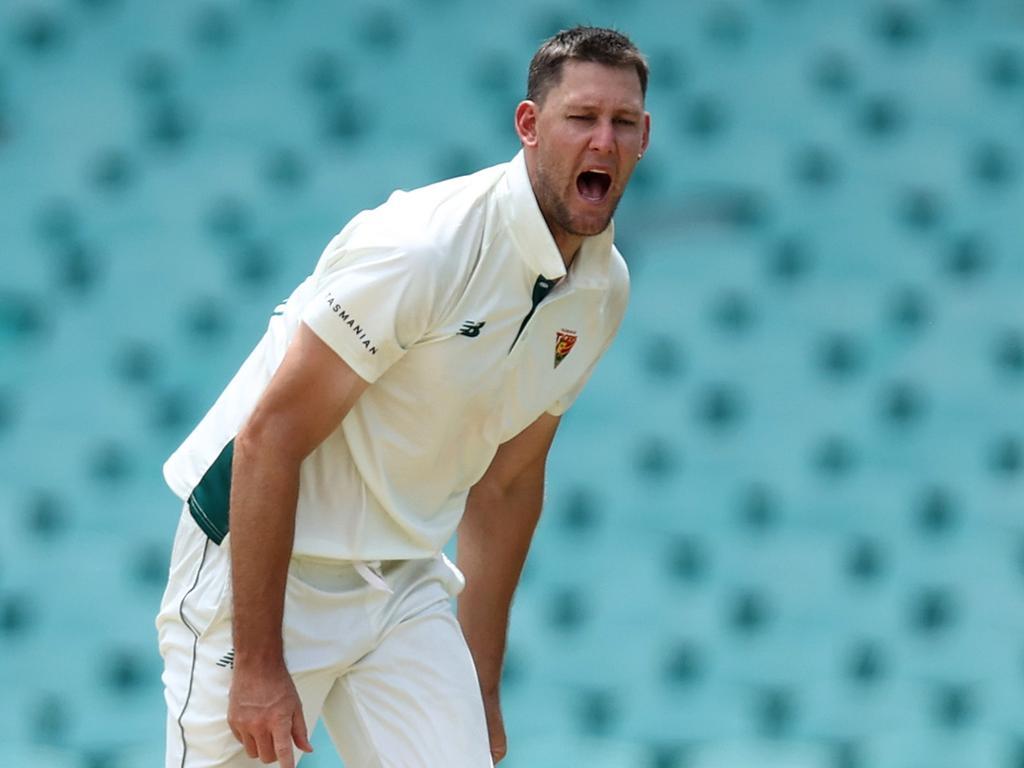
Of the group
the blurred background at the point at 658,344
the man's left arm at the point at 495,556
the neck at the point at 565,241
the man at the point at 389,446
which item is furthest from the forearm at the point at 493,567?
the blurred background at the point at 658,344

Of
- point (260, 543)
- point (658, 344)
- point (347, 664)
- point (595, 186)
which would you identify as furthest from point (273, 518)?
point (658, 344)

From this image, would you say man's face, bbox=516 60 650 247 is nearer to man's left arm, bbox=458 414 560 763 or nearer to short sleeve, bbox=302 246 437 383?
short sleeve, bbox=302 246 437 383

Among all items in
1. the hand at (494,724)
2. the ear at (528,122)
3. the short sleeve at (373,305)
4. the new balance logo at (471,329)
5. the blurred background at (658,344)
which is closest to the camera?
the short sleeve at (373,305)

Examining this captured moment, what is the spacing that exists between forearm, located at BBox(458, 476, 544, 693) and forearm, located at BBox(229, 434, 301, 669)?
479mm

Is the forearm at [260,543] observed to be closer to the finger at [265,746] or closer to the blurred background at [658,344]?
the finger at [265,746]

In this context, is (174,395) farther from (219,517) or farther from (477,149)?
(219,517)

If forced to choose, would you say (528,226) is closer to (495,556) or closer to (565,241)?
(565,241)

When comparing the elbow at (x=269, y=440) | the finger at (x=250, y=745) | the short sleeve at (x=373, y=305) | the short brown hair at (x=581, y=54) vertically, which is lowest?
the finger at (x=250, y=745)

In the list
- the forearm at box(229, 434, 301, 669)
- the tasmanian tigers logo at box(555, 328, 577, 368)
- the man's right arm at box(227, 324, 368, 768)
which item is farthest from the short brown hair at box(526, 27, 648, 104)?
the forearm at box(229, 434, 301, 669)

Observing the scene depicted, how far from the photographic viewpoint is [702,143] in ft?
17.7

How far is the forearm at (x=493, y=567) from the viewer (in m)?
2.35

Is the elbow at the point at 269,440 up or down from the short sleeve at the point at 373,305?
down

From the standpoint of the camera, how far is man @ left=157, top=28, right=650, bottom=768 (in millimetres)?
1892

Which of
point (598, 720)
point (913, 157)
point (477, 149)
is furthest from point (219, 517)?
point (913, 157)
